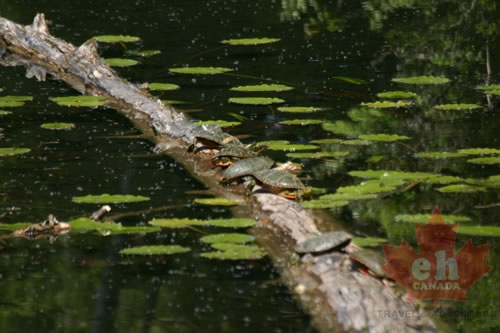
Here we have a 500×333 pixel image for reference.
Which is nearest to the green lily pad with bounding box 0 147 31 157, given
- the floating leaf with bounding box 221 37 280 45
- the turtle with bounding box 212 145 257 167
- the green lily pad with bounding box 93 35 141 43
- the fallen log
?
the fallen log

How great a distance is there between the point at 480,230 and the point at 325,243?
29.2 inches

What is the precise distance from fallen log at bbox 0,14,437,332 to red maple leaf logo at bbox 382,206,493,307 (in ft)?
0.39

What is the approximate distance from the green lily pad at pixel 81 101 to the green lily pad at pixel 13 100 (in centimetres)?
18

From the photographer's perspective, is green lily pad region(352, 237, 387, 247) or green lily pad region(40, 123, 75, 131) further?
green lily pad region(40, 123, 75, 131)

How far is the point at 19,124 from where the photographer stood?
22.6ft

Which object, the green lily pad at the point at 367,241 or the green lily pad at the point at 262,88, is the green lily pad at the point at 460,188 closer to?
the green lily pad at the point at 367,241

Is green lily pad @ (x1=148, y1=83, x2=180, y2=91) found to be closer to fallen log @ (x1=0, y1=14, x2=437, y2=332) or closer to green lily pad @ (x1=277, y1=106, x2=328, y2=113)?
fallen log @ (x1=0, y1=14, x2=437, y2=332)

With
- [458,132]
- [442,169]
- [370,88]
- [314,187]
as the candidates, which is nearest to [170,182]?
[314,187]

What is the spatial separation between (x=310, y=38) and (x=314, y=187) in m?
4.10

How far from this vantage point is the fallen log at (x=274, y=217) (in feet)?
12.4

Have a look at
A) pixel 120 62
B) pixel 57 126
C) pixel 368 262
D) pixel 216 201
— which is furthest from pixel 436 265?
pixel 120 62

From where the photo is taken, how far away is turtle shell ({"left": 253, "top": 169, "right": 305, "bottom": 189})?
512 cm

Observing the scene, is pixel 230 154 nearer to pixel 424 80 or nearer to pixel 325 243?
pixel 325 243

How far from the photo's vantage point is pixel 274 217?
16.0 feet
